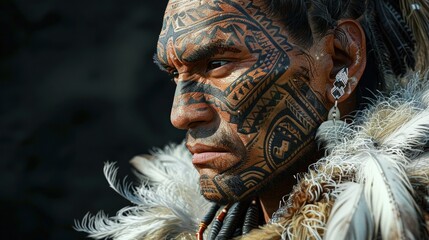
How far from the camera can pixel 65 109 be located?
416cm

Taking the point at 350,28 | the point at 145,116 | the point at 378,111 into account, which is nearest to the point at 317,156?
the point at 378,111

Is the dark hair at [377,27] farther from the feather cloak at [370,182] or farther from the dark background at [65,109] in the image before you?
the dark background at [65,109]

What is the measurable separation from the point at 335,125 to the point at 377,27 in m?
0.42

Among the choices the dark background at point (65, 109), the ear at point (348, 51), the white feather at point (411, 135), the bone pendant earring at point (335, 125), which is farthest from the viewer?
the dark background at point (65, 109)

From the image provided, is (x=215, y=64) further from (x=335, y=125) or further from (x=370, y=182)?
(x=370, y=182)

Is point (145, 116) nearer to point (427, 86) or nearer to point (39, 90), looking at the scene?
point (39, 90)

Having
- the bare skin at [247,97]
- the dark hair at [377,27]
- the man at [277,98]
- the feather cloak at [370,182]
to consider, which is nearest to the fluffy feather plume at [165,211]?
the man at [277,98]

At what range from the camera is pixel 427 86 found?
245 centimetres

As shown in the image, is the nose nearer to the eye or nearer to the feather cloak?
the eye

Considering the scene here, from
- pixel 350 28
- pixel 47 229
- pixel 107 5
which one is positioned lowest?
pixel 47 229

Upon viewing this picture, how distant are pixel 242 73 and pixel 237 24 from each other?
0.13m

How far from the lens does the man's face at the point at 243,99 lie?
2.38 m

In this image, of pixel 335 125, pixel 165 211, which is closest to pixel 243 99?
pixel 335 125

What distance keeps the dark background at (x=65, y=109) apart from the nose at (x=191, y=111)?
5.79 ft
